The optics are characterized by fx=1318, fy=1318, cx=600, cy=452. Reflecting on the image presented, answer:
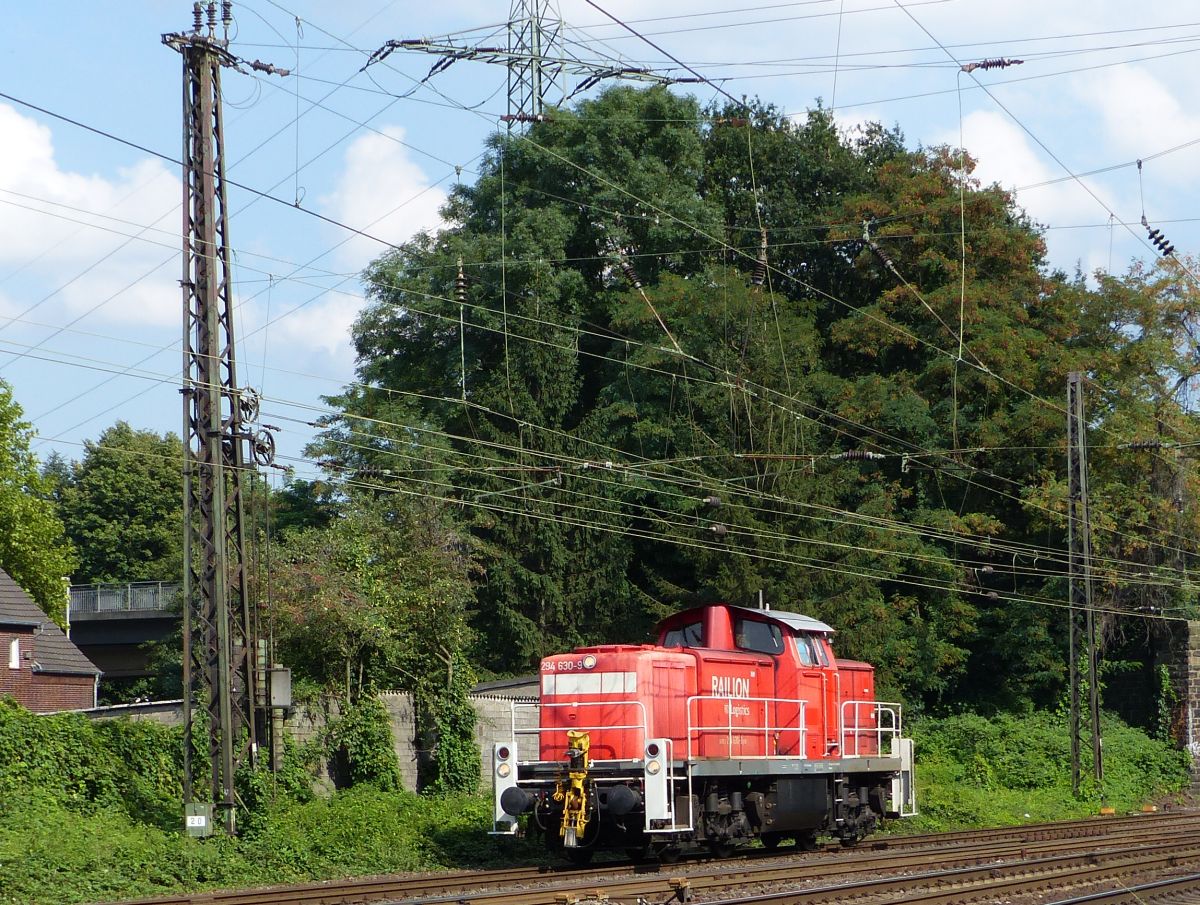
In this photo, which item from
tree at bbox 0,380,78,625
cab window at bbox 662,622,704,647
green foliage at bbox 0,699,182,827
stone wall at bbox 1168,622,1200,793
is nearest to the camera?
cab window at bbox 662,622,704,647

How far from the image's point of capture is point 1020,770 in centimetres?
3600

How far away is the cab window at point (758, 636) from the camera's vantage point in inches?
821

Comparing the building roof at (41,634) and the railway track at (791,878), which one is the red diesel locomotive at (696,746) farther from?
the building roof at (41,634)

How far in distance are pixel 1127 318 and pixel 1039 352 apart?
3925mm

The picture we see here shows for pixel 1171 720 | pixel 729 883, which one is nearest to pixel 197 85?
pixel 729 883

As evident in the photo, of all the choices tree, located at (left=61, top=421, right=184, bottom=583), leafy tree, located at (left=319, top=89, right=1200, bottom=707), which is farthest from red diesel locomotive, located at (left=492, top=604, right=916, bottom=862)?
tree, located at (left=61, top=421, right=184, bottom=583)

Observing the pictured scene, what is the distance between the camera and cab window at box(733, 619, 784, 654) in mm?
20844

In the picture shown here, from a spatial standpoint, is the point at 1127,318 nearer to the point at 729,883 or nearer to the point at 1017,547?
the point at 1017,547

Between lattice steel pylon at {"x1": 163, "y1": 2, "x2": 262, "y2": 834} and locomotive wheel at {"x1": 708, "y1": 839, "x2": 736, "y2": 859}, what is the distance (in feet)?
23.7

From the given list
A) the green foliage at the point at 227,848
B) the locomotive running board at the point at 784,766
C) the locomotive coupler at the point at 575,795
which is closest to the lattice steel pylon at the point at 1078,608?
the locomotive running board at the point at 784,766

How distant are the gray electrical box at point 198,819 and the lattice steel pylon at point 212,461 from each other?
0.50 ft

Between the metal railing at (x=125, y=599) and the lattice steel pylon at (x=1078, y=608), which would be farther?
the metal railing at (x=125, y=599)

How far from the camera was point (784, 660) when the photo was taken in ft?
68.8

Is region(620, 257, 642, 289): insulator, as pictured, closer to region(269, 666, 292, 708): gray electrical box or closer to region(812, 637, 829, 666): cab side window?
region(812, 637, 829, 666): cab side window
